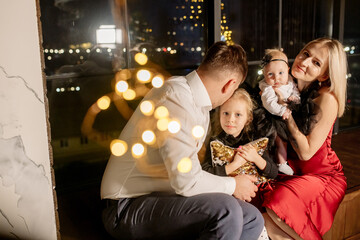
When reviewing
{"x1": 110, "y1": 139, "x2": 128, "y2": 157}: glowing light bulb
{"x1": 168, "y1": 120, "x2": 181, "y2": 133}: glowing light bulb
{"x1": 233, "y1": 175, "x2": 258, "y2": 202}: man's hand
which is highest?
{"x1": 168, "y1": 120, "x2": 181, "y2": 133}: glowing light bulb

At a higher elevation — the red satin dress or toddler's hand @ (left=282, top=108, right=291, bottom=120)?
toddler's hand @ (left=282, top=108, right=291, bottom=120)

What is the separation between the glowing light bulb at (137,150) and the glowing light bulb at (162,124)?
14 cm

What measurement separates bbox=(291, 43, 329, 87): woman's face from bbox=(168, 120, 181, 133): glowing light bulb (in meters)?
0.92

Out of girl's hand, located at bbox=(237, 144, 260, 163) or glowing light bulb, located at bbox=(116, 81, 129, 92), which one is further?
glowing light bulb, located at bbox=(116, 81, 129, 92)

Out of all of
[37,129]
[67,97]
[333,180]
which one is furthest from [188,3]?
[67,97]

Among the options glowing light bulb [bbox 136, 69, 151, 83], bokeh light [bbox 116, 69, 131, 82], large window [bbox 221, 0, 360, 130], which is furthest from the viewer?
large window [bbox 221, 0, 360, 130]

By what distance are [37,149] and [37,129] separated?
8 cm

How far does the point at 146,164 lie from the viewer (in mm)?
1661

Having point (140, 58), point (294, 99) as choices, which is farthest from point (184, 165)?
point (140, 58)

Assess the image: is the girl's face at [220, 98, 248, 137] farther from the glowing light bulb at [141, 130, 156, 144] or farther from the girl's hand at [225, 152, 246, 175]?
the glowing light bulb at [141, 130, 156, 144]

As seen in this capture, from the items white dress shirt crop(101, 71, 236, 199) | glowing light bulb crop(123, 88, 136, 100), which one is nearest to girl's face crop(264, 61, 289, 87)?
white dress shirt crop(101, 71, 236, 199)

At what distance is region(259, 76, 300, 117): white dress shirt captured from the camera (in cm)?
201

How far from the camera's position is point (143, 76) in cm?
270

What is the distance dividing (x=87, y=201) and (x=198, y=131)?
1011mm
